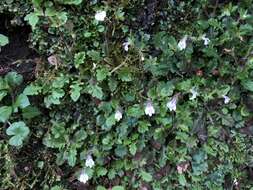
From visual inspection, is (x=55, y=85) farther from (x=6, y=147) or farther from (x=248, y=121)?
(x=248, y=121)

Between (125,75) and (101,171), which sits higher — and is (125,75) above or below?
above

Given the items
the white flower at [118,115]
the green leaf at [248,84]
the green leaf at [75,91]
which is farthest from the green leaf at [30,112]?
the green leaf at [248,84]

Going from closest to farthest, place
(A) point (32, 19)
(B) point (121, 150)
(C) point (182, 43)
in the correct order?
(A) point (32, 19)
(C) point (182, 43)
(B) point (121, 150)

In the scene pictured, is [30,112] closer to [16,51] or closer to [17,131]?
[17,131]

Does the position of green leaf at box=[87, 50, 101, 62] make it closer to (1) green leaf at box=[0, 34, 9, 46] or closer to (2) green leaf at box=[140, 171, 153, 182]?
(1) green leaf at box=[0, 34, 9, 46]

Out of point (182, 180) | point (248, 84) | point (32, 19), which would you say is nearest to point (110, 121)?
point (182, 180)

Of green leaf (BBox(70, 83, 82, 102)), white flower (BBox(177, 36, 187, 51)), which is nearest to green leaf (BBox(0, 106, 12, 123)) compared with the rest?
green leaf (BBox(70, 83, 82, 102))

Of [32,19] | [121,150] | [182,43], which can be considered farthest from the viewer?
[121,150]
